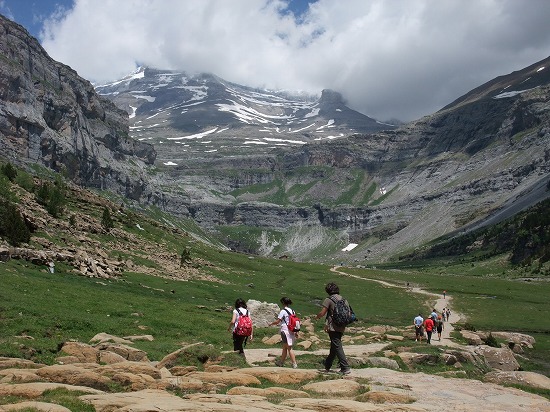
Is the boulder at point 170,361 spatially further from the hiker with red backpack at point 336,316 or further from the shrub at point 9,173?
the shrub at point 9,173

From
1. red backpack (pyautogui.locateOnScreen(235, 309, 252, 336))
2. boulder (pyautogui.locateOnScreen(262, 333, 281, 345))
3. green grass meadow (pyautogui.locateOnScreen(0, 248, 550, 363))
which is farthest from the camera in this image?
boulder (pyautogui.locateOnScreen(262, 333, 281, 345))

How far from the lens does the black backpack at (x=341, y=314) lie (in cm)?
2138

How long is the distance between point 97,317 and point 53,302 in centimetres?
361

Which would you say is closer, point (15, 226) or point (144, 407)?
point (144, 407)

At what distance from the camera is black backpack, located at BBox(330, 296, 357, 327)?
2138 centimetres

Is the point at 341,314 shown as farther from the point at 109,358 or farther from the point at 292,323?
the point at 109,358

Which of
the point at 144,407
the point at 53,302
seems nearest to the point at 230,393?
the point at 144,407

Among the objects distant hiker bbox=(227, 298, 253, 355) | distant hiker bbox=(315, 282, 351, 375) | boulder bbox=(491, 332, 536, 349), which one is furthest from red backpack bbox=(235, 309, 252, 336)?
boulder bbox=(491, 332, 536, 349)

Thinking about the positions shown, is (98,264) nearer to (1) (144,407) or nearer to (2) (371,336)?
(2) (371,336)

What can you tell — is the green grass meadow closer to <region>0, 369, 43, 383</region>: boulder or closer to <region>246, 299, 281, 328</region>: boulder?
<region>246, 299, 281, 328</region>: boulder

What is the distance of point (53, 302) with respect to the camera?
34.9 meters

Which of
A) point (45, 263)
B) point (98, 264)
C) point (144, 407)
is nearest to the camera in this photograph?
point (144, 407)

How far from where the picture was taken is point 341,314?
70.1 ft

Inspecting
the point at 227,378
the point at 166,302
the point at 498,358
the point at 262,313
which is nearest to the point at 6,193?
the point at 166,302
